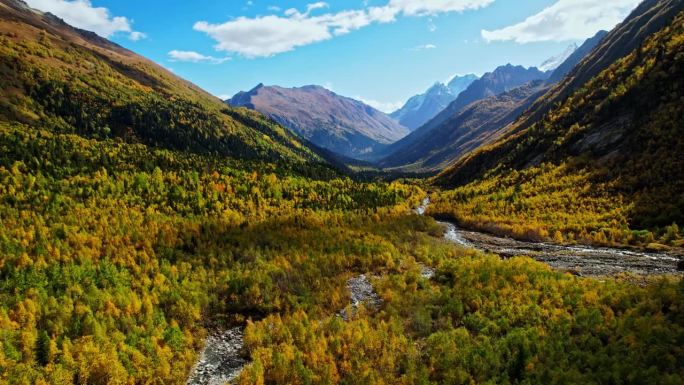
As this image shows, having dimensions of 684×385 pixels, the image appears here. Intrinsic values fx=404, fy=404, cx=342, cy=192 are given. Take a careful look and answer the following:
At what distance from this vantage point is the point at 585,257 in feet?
169

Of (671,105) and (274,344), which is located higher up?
(671,105)

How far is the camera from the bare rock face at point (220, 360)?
1123 inches

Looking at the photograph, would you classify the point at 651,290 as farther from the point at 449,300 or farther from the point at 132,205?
the point at 132,205

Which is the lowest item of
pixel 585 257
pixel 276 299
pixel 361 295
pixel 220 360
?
pixel 220 360

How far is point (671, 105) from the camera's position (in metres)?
77.9

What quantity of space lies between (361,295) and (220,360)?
17.4m

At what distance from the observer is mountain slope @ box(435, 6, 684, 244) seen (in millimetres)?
62156

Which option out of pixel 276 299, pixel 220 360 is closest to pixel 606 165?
pixel 276 299

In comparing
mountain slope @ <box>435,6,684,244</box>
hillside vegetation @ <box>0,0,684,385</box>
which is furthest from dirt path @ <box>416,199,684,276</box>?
hillside vegetation @ <box>0,0,684,385</box>

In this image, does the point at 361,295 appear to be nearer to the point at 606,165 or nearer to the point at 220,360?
the point at 220,360

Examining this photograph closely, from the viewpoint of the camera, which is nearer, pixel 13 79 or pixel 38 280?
pixel 38 280

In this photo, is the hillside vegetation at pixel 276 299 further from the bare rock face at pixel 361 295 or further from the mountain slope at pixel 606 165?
the mountain slope at pixel 606 165

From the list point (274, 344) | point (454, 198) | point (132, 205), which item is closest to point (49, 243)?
point (132, 205)

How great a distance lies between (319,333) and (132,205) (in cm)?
5664
